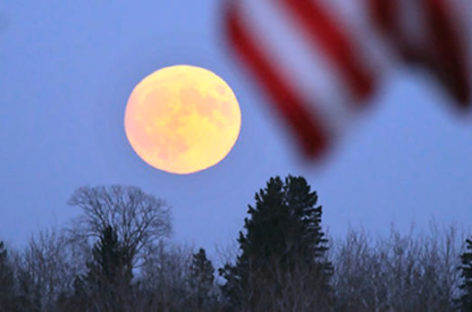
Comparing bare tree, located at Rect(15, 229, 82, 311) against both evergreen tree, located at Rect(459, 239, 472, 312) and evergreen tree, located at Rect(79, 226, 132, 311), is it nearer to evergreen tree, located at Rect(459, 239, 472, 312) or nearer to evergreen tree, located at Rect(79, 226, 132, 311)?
evergreen tree, located at Rect(79, 226, 132, 311)

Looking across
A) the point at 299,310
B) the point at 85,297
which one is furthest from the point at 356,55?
the point at 85,297

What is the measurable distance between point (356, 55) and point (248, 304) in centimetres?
2315

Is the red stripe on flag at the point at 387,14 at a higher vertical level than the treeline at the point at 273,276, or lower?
lower

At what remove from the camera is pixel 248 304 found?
27.7 m

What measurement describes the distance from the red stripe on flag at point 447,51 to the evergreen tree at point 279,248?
21801mm

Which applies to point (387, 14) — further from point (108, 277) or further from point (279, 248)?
point (108, 277)

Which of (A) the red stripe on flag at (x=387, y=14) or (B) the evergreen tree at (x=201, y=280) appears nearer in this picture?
(A) the red stripe on flag at (x=387, y=14)

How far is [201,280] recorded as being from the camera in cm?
3103

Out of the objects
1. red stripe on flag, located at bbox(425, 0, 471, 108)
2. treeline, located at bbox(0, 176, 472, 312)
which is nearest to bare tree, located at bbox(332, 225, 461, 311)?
treeline, located at bbox(0, 176, 472, 312)

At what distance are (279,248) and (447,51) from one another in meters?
26.4

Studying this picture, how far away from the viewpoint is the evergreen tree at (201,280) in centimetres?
2709

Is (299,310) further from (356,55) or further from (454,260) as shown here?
(356,55)

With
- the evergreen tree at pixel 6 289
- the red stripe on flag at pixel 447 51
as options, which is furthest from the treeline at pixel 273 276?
the red stripe on flag at pixel 447 51

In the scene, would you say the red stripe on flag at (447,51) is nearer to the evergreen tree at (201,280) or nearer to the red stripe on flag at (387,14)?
the red stripe on flag at (387,14)
